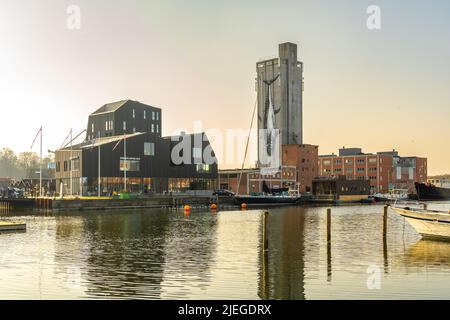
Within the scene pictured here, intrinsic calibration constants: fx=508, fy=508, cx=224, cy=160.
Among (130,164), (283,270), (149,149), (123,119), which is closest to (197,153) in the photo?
(149,149)

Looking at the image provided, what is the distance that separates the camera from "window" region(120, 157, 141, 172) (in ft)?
443

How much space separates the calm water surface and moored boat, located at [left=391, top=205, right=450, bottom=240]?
134 centimetres

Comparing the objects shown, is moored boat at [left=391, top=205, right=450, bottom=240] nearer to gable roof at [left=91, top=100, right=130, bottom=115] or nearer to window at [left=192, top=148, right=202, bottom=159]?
window at [left=192, top=148, right=202, bottom=159]

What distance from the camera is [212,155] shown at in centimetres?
15988

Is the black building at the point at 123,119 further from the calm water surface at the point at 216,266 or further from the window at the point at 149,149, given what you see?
the calm water surface at the point at 216,266

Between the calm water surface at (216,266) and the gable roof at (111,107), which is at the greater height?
the gable roof at (111,107)

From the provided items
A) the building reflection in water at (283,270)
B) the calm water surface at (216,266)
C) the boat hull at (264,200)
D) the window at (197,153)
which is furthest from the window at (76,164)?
the building reflection in water at (283,270)

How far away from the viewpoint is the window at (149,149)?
140m

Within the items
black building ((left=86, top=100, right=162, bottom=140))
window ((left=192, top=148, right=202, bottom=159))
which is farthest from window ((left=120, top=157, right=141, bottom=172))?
black building ((left=86, top=100, right=162, bottom=140))

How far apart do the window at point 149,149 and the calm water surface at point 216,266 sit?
267 ft
